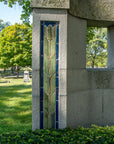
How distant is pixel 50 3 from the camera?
146 inches

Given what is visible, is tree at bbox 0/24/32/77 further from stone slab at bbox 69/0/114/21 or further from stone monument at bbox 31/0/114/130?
stone monument at bbox 31/0/114/130

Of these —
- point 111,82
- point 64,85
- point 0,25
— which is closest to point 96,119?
point 111,82

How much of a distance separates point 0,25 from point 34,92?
56.7 meters

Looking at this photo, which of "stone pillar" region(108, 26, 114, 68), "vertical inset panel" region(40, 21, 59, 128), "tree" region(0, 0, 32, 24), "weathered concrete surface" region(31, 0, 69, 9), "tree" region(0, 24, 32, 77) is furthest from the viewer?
"tree" region(0, 24, 32, 77)

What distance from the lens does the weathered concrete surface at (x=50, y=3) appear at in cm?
368

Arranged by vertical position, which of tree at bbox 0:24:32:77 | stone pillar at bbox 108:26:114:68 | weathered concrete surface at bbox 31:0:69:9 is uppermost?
tree at bbox 0:24:32:77

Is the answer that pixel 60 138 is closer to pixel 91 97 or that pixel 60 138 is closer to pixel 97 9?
pixel 91 97

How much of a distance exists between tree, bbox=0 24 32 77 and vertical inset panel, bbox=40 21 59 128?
70.5 feet

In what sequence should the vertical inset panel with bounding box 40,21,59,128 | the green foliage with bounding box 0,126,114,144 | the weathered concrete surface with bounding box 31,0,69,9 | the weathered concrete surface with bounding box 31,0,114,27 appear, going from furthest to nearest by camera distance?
the weathered concrete surface with bounding box 31,0,114,27 < the vertical inset panel with bounding box 40,21,59,128 < the weathered concrete surface with bounding box 31,0,69,9 < the green foliage with bounding box 0,126,114,144

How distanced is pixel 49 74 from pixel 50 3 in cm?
175

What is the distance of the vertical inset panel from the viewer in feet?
12.6

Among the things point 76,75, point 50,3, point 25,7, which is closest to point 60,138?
point 76,75

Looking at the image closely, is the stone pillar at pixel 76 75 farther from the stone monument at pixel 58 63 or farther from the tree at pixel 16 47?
the tree at pixel 16 47

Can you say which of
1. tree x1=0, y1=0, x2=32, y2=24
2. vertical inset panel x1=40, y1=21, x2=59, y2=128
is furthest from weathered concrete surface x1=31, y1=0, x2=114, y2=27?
tree x1=0, y1=0, x2=32, y2=24
